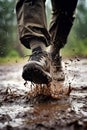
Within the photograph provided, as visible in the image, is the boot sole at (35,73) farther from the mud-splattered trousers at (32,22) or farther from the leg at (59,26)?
the leg at (59,26)

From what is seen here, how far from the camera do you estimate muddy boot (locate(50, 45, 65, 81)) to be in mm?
3904

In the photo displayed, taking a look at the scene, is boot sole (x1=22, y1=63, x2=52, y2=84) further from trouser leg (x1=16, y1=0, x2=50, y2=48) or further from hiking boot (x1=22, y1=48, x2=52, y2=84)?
trouser leg (x1=16, y1=0, x2=50, y2=48)

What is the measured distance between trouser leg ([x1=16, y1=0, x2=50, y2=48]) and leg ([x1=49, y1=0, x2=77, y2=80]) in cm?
42

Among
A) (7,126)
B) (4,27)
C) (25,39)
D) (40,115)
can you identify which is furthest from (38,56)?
(4,27)

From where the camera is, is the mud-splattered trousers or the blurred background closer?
the mud-splattered trousers

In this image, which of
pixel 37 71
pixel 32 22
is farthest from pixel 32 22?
Answer: pixel 37 71

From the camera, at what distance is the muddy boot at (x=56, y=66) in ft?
12.8

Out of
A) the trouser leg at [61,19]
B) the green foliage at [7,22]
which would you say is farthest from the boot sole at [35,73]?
the green foliage at [7,22]

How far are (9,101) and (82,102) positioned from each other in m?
0.60

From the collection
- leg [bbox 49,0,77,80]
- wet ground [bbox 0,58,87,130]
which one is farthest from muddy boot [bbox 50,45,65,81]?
wet ground [bbox 0,58,87,130]

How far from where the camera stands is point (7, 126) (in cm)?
206

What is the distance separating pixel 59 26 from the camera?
3719 mm

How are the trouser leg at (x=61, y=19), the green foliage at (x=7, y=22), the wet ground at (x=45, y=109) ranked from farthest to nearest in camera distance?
the green foliage at (x=7, y=22)
the trouser leg at (x=61, y=19)
the wet ground at (x=45, y=109)

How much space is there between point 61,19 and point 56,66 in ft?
1.97
